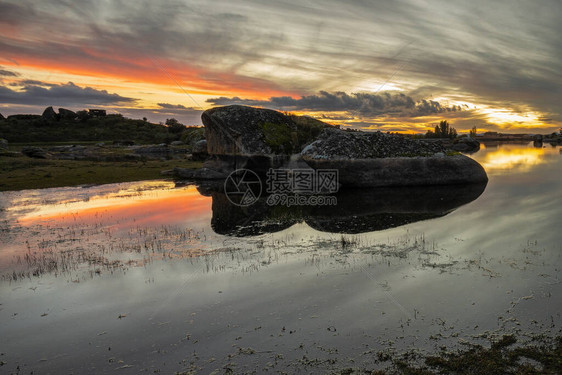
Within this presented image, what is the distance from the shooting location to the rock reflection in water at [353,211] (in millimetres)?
11320

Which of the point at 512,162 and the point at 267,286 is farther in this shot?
the point at 512,162

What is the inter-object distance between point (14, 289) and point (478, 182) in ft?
66.2

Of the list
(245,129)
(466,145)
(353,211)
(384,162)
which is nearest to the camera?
(353,211)

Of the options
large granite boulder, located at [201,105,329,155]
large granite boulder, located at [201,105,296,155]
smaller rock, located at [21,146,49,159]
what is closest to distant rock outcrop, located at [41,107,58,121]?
smaller rock, located at [21,146,49,159]

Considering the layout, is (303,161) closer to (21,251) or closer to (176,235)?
(176,235)

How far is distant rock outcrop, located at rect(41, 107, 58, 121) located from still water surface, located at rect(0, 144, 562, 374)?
314 feet

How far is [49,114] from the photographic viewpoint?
310 feet

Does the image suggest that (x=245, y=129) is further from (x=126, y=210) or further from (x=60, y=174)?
(x=60, y=174)

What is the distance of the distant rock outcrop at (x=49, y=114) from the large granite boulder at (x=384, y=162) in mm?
95955

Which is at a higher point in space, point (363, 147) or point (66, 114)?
point (66, 114)

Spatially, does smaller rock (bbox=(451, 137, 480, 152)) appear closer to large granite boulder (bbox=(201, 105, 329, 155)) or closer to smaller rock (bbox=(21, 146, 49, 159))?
large granite boulder (bbox=(201, 105, 329, 155))

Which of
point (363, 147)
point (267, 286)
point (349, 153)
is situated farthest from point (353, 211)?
point (267, 286)

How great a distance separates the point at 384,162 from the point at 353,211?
6.28 metres

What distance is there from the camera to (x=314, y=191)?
1809 cm
